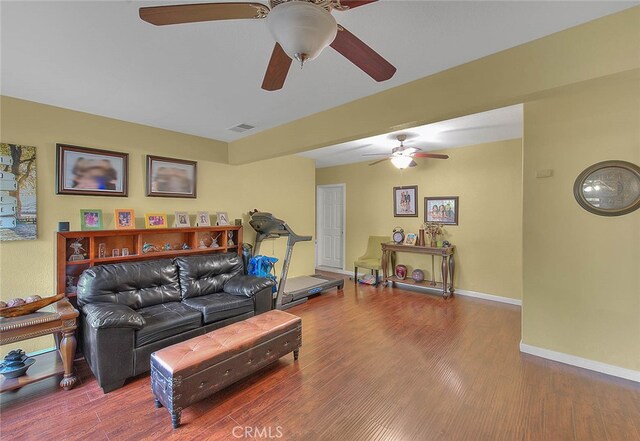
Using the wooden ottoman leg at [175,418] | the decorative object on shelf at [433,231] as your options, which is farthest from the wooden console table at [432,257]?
the wooden ottoman leg at [175,418]

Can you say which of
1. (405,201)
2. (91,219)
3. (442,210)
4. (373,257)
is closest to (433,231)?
(442,210)

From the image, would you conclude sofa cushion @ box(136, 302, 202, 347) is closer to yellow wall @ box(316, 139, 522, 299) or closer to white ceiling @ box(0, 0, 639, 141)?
white ceiling @ box(0, 0, 639, 141)

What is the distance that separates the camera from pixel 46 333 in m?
2.29

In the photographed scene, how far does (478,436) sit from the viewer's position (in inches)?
71.8

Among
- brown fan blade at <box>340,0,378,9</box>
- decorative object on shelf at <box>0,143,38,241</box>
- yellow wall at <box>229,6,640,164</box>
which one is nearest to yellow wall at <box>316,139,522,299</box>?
yellow wall at <box>229,6,640,164</box>

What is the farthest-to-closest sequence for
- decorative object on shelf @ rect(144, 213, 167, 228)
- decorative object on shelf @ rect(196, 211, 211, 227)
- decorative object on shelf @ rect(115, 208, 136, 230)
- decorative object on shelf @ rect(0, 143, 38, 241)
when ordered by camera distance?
decorative object on shelf @ rect(196, 211, 211, 227) → decorative object on shelf @ rect(144, 213, 167, 228) → decorative object on shelf @ rect(115, 208, 136, 230) → decorative object on shelf @ rect(0, 143, 38, 241)

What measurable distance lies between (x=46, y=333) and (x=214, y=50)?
264 cm

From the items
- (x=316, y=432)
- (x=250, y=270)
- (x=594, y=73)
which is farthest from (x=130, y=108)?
(x=594, y=73)

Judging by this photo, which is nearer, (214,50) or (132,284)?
A: (214,50)

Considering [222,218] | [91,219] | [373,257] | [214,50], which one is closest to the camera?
[214,50]

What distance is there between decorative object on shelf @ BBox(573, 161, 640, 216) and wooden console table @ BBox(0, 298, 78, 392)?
4677 mm

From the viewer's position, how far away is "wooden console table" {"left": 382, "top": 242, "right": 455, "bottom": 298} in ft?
16.0

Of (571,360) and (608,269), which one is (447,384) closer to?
(571,360)

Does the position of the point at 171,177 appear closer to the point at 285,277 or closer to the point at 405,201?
the point at 285,277
